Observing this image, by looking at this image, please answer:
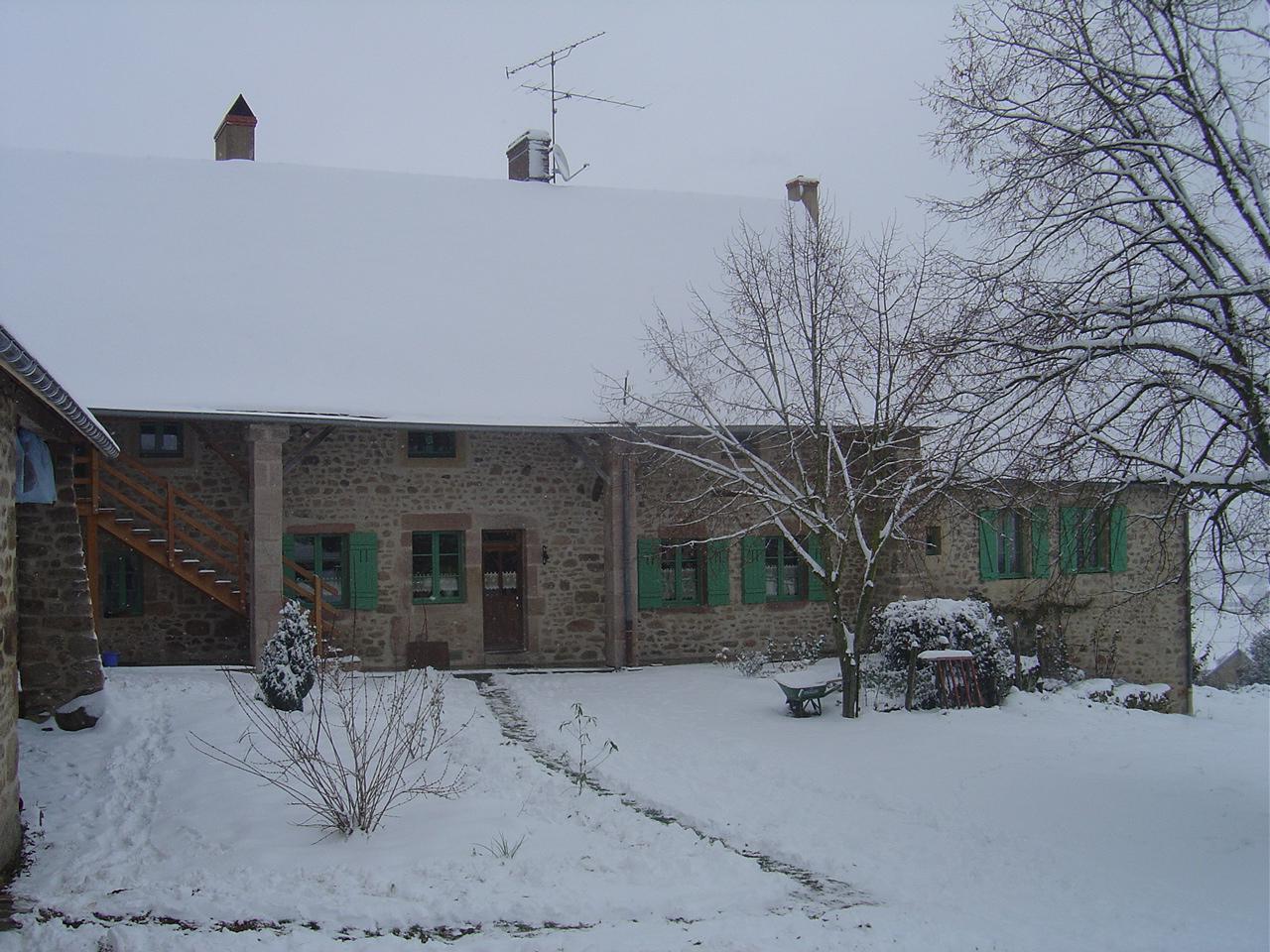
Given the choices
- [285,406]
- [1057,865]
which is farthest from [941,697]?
[285,406]

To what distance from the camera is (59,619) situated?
9508 millimetres

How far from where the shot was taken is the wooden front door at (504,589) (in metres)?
15.3

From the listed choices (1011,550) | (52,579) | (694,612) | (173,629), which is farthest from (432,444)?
(1011,550)

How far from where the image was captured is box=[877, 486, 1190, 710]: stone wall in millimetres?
15898

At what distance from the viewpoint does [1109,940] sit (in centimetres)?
559

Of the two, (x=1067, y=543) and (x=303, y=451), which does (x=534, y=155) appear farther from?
(x=1067, y=543)

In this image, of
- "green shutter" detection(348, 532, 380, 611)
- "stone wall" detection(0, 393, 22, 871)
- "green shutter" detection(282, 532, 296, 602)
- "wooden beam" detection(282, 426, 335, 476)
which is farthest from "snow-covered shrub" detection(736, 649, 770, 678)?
"stone wall" detection(0, 393, 22, 871)

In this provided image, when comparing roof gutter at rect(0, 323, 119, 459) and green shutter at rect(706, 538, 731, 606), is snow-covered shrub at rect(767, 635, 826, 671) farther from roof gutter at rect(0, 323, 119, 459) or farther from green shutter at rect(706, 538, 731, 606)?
roof gutter at rect(0, 323, 119, 459)

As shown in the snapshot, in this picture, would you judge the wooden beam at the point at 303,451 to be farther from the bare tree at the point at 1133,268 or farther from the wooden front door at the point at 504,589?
the bare tree at the point at 1133,268

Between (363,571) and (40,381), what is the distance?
854 centimetres

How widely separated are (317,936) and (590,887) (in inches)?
57.9

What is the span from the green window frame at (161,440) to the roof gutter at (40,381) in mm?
6092

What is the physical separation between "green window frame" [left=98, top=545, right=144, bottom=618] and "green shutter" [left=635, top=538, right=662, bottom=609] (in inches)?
253

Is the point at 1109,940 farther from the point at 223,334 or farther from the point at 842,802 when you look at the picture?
the point at 223,334
